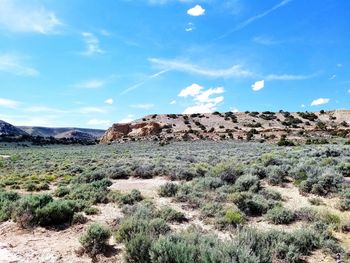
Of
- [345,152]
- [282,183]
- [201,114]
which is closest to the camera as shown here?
[282,183]

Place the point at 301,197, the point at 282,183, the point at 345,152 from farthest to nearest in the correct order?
the point at 345,152
the point at 282,183
the point at 301,197

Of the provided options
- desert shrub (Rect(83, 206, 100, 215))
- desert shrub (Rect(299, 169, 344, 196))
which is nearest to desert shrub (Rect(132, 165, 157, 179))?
desert shrub (Rect(83, 206, 100, 215))

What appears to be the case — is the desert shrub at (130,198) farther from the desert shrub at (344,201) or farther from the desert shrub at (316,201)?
the desert shrub at (344,201)

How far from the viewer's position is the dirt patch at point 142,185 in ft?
48.9

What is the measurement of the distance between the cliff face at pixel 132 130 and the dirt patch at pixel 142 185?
51.7 m

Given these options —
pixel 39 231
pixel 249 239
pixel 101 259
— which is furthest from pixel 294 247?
pixel 39 231

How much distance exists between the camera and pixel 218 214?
33.3 ft

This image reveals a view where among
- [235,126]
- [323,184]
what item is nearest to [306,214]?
[323,184]

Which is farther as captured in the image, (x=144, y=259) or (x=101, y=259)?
(x=101, y=259)

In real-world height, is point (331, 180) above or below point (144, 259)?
above

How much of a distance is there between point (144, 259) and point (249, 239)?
1.99 metres

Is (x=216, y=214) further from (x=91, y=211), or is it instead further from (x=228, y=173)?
(x=228, y=173)

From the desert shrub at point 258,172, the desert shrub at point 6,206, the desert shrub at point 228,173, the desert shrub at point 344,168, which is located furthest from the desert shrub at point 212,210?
the desert shrub at point 344,168

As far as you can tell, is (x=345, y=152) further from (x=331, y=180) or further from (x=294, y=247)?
(x=294, y=247)
